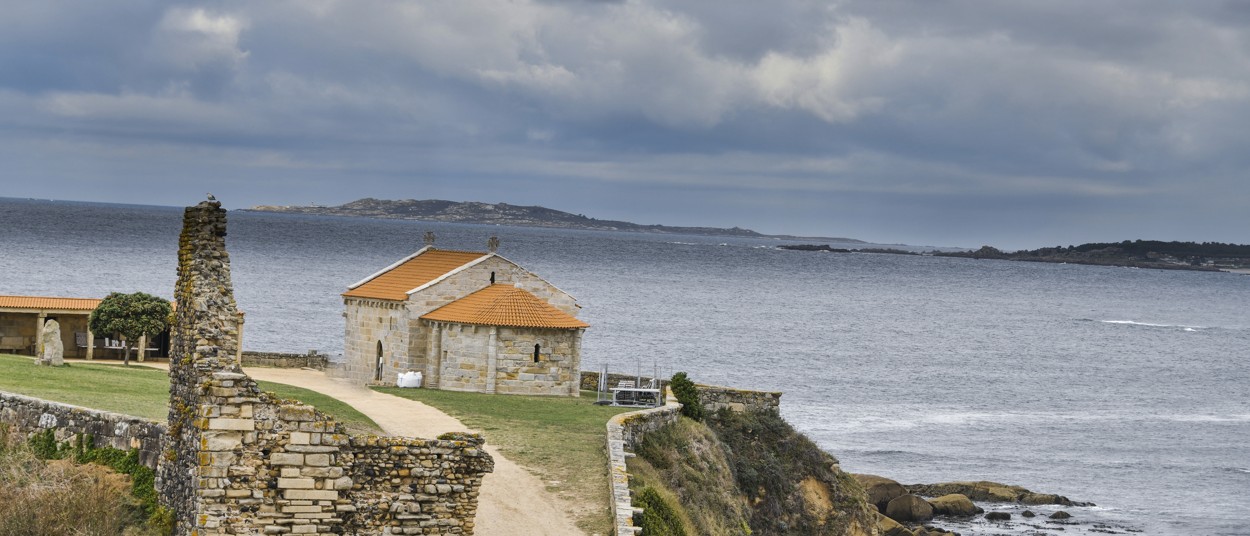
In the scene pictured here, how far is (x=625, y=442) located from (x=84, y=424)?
1363 cm

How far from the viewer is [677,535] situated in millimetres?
27156

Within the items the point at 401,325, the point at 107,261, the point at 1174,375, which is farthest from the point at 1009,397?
the point at 107,261

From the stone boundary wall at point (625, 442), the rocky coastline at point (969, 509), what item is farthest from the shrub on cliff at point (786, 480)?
the rocky coastline at point (969, 509)

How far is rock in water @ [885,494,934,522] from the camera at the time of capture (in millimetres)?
48500

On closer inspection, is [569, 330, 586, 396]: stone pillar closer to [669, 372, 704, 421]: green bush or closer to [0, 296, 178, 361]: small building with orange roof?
[669, 372, 704, 421]: green bush

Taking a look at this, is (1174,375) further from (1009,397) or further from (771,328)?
(771,328)

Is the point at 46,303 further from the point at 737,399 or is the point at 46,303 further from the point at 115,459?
the point at 737,399

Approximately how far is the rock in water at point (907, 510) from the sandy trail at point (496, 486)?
19433 mm

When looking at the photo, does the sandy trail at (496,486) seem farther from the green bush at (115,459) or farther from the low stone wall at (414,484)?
the green bush at (115,459)

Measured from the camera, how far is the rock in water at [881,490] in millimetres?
49031

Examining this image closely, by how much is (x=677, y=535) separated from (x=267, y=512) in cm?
1176

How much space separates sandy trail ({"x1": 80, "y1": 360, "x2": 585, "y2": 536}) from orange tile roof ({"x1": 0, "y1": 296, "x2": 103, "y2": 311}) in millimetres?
3508

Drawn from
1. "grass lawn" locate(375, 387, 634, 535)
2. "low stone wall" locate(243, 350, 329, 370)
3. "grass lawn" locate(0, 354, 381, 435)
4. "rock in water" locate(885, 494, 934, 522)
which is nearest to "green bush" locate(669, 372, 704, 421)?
"grass lawn" locate(375, 387, 634, 535)

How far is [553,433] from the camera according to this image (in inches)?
1267
